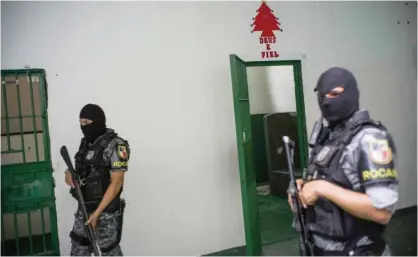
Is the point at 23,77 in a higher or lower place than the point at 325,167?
higher

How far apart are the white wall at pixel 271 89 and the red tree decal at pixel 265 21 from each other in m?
2.56

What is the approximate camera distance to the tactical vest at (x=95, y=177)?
2.42 m

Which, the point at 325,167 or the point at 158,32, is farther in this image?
the point at 158,32

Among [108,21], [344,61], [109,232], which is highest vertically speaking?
[108,21]

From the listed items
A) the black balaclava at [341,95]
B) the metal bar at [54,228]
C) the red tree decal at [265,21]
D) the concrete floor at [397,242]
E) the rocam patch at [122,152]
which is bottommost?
the concrete floor at [397,242]

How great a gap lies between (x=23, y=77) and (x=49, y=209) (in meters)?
1.02

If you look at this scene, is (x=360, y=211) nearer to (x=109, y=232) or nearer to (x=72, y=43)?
(x=109, y=232)

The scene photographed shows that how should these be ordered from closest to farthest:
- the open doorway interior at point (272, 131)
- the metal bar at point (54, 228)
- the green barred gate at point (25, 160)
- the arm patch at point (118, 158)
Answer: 1. the arm patch at point (118, 158)
2. the green barred gate at point (25, 160)
3. the metal bar at point (54, 228)
4. the open doorway interior at point (272, 131)

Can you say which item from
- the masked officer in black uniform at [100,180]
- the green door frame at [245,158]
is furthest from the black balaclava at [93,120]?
the green door frame at [245,158]

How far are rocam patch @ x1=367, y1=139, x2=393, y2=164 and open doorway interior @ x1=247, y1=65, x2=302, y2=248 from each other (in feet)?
10.1

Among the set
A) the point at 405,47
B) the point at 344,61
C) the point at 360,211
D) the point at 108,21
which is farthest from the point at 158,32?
the point at 405,47

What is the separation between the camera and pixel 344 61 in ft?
13.1

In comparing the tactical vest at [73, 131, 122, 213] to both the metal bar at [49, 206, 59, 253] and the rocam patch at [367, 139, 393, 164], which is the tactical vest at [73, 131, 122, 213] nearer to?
the metal bar at [49, 206, 59, 253]

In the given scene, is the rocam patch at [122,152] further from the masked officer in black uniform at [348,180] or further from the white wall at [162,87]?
the masked officer in black uniform at [348,180]
